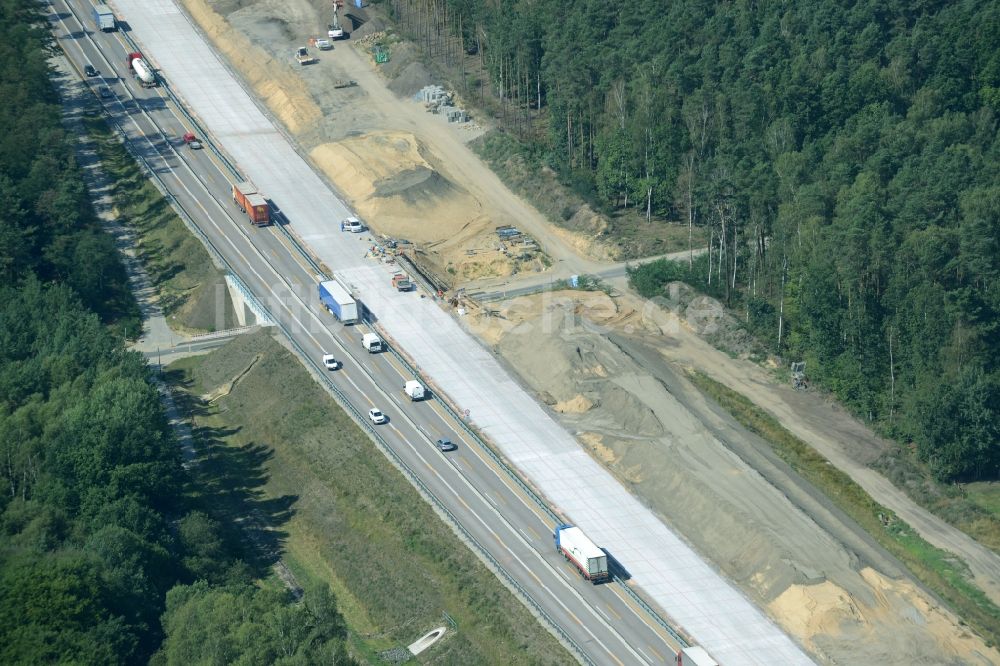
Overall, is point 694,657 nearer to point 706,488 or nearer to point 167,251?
point 706,488

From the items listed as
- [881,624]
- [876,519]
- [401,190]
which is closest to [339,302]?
[401,190]

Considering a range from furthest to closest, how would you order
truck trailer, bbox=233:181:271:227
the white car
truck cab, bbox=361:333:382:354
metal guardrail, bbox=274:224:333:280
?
the white car < truck trailer, bbox=233:181:271:227 < metal guardrail, bbox=274:224:333:280 < truck cab, bbox=361:333:382:354

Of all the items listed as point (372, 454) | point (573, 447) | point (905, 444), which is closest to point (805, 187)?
point (905, 444)

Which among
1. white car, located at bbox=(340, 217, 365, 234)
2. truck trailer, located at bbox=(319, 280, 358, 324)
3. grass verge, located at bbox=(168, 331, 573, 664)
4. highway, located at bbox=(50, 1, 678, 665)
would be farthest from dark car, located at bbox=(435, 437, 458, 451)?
white car, located at bbox=(340, 217, 365, 234)

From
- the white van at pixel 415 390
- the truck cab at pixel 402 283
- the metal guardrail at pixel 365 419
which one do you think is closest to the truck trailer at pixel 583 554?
the metal guardrail at pixel 365 419

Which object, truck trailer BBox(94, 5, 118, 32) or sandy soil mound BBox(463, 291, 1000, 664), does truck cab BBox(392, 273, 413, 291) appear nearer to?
sandy soil mound BBox(463, 291, 1000, 664)
